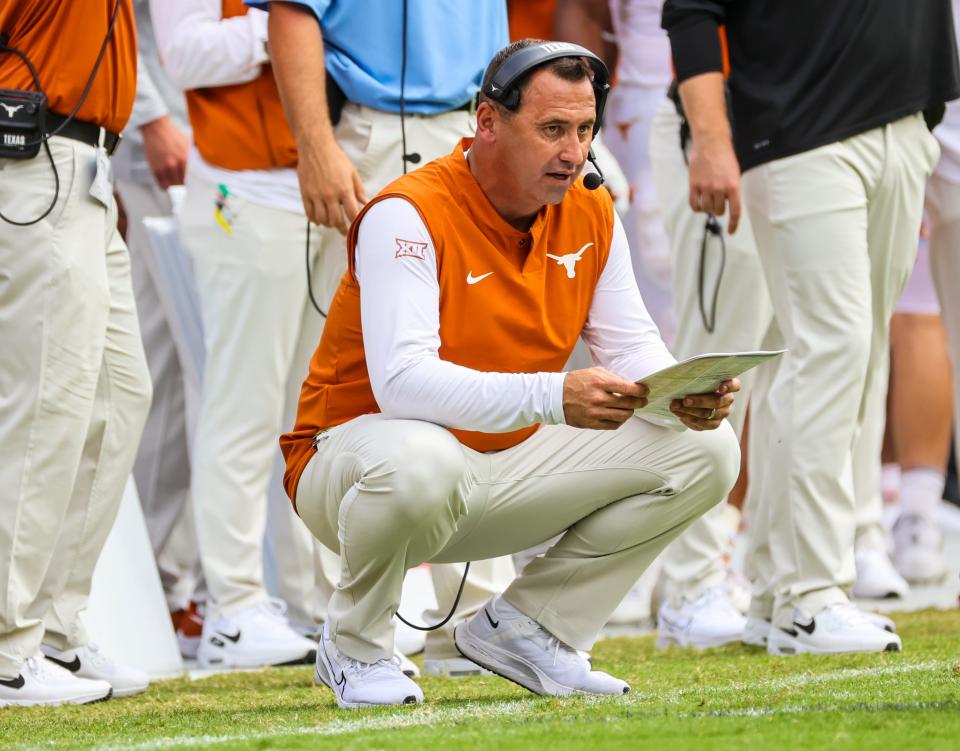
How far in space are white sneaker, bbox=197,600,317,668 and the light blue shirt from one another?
1492 mm

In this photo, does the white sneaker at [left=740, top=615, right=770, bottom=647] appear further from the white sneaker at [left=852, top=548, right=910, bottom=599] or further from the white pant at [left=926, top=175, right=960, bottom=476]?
the white sneaker at [left=852, top=548, right=910, bottom=599]

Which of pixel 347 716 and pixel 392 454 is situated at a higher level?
pixel 392 454

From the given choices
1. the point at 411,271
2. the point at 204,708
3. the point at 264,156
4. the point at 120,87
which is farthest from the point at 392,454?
the point at 264,156

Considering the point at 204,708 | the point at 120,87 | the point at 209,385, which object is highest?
the point at 120,87

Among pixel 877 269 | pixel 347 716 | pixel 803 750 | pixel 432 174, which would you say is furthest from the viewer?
pixel 877 269

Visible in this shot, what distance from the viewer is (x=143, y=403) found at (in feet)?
14.2

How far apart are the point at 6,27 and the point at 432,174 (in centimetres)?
107

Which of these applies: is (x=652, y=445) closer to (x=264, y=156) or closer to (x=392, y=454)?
(x=392, y=454)

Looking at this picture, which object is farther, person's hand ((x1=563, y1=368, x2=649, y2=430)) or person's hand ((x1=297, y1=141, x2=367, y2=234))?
person's hand ((x1=297, y1=141, x2=367, y2=234))

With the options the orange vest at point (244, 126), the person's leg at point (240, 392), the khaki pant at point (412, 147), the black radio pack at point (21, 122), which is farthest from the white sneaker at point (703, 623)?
the black radio pack at point (21, 122)

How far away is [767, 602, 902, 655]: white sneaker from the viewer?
4.48 metres

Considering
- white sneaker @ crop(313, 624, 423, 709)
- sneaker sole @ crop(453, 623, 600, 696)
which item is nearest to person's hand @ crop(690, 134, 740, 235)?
sneaker sole @ crop(453, 623, 600, 696)

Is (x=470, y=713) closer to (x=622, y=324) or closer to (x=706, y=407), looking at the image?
(x=706, y=407)

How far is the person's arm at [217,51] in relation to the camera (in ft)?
16.5
